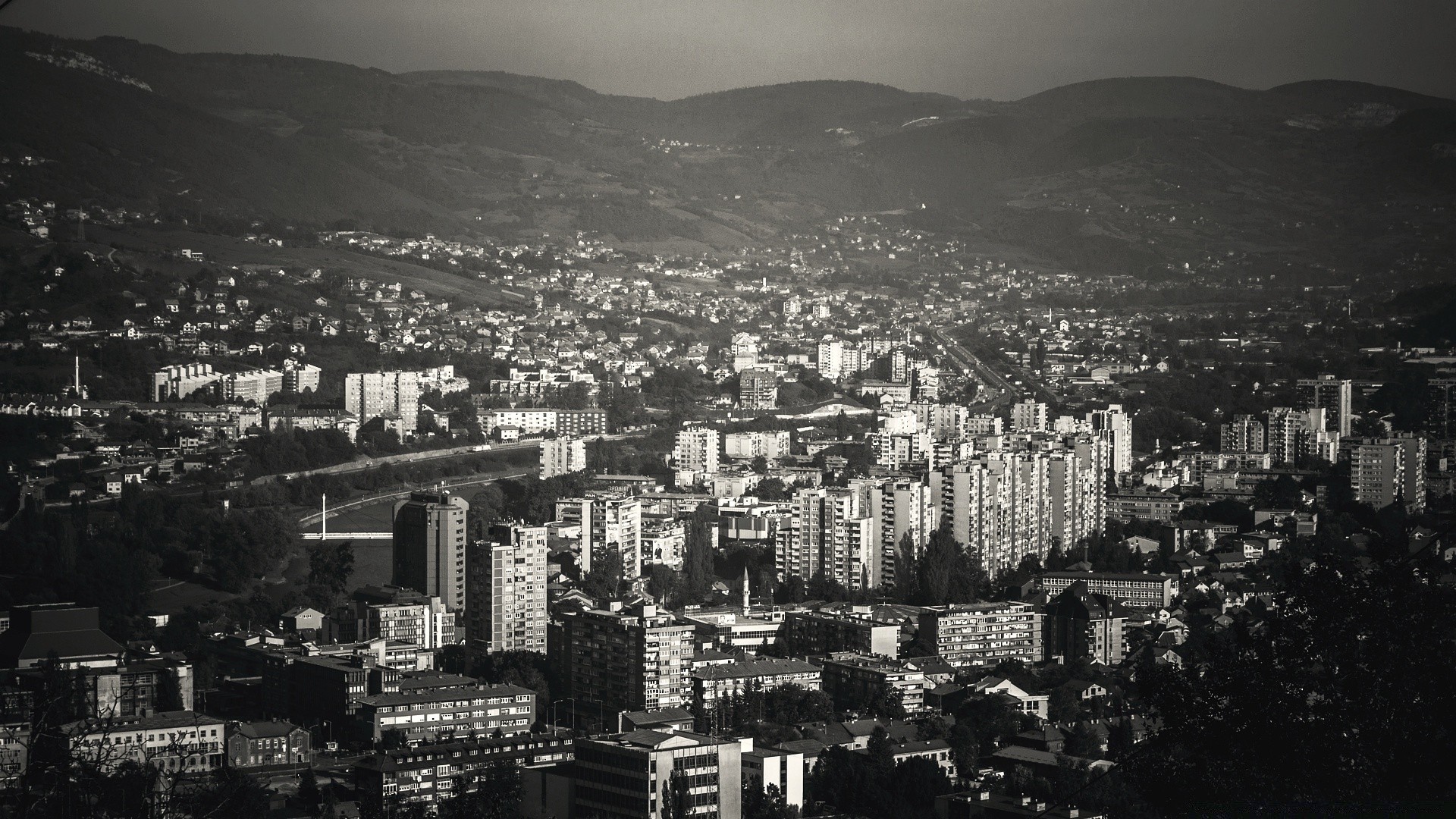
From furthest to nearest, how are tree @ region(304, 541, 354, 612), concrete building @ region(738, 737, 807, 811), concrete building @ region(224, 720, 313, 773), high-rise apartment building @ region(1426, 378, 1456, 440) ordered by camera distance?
high-rise apartment building @ region(1426, 378, 1456, 440) < tree @ region(304, 541, 354, 612) < concrete building @ region(224, 720, 313, 773) < concrete building @ region(738, 737, 807, 811)

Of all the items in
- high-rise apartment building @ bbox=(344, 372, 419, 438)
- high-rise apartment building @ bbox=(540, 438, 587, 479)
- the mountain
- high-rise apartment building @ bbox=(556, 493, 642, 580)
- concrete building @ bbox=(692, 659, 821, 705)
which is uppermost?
the mountain

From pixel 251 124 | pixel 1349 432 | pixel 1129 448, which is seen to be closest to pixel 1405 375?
pixel 1349 432

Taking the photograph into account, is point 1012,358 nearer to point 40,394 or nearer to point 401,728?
point 40,394

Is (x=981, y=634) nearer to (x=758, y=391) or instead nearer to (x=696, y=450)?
(x=696, y=450)

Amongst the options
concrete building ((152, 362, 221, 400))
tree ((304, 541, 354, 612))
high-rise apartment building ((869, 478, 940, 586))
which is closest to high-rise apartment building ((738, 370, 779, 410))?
concrete building ((152, 362, 221, 400))

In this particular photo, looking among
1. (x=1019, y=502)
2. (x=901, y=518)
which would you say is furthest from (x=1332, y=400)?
(x=901, y=518)

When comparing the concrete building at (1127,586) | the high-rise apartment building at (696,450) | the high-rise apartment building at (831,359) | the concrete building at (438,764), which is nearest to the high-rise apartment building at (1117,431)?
the high-rise apartment building at (696,450)

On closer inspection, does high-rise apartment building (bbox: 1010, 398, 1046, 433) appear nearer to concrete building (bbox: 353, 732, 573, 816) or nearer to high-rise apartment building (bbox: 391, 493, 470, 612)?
high-rise apartment building (bbox: 391, 493, 470, 612)
